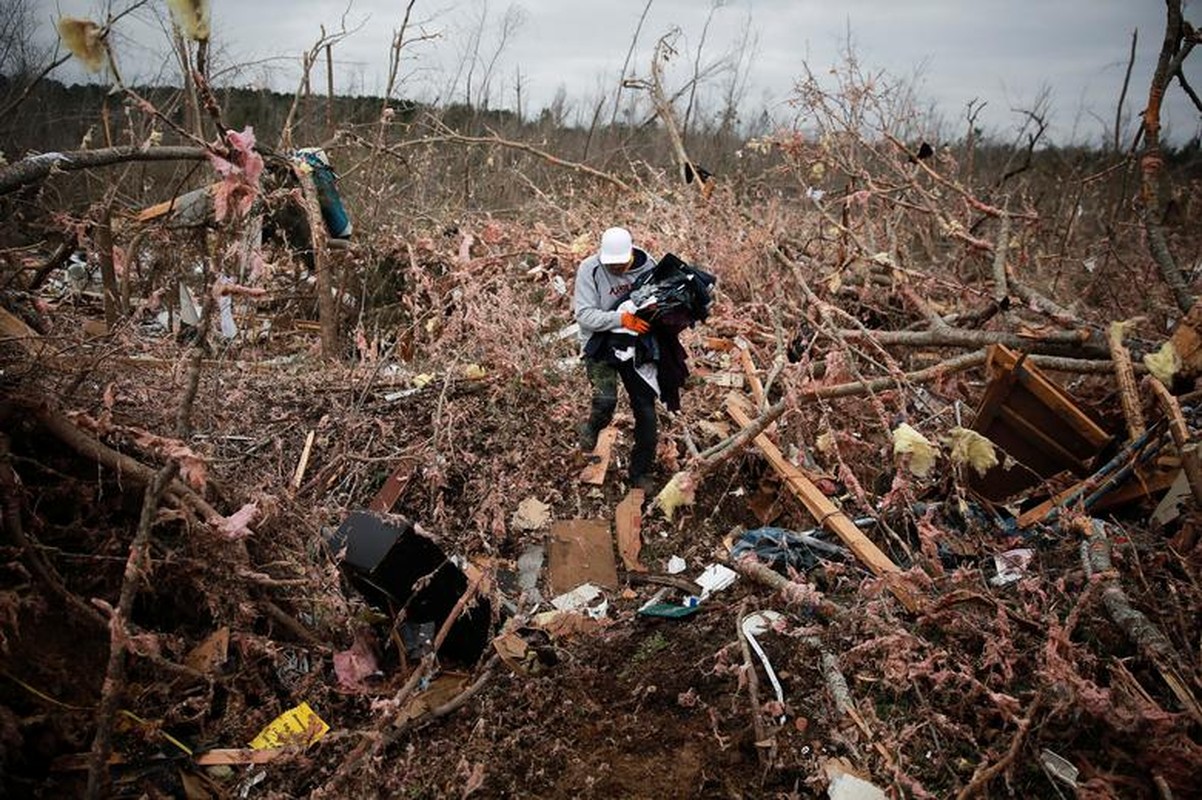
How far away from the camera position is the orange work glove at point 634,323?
4.10 m

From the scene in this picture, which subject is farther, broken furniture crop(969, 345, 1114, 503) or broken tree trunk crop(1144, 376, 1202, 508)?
broken furniture crop(969, 345, 1114, 503)

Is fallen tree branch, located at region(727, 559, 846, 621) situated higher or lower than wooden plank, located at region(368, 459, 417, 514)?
higher

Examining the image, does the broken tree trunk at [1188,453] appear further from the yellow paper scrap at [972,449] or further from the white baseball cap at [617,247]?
the white baseball cap at [617,247]

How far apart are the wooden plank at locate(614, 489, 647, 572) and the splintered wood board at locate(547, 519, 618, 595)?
0.08 metres

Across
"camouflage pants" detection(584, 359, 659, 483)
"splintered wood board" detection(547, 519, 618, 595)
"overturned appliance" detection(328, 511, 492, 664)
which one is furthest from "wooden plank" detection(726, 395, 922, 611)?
"overturned appliance" detection(328, 511, 492, 664)

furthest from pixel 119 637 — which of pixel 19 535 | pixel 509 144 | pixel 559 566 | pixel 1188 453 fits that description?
pixel 509 144

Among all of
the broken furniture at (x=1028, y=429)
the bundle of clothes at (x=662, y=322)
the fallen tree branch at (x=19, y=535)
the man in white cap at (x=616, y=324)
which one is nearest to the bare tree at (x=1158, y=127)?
the broken furniture at (x=1028, y=429)

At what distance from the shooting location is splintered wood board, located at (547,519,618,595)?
387cm

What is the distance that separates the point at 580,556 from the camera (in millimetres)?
3971

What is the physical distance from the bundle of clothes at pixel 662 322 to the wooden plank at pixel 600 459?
0.58 metres

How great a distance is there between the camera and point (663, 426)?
5.00 m

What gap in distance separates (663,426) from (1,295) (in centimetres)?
351

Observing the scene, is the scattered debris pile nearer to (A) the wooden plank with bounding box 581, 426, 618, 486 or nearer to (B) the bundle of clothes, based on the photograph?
(A) the wooden plank with bounding box 581, 426, 618, 486

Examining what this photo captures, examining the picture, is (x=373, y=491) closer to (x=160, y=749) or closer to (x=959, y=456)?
(x=160, y=749)
